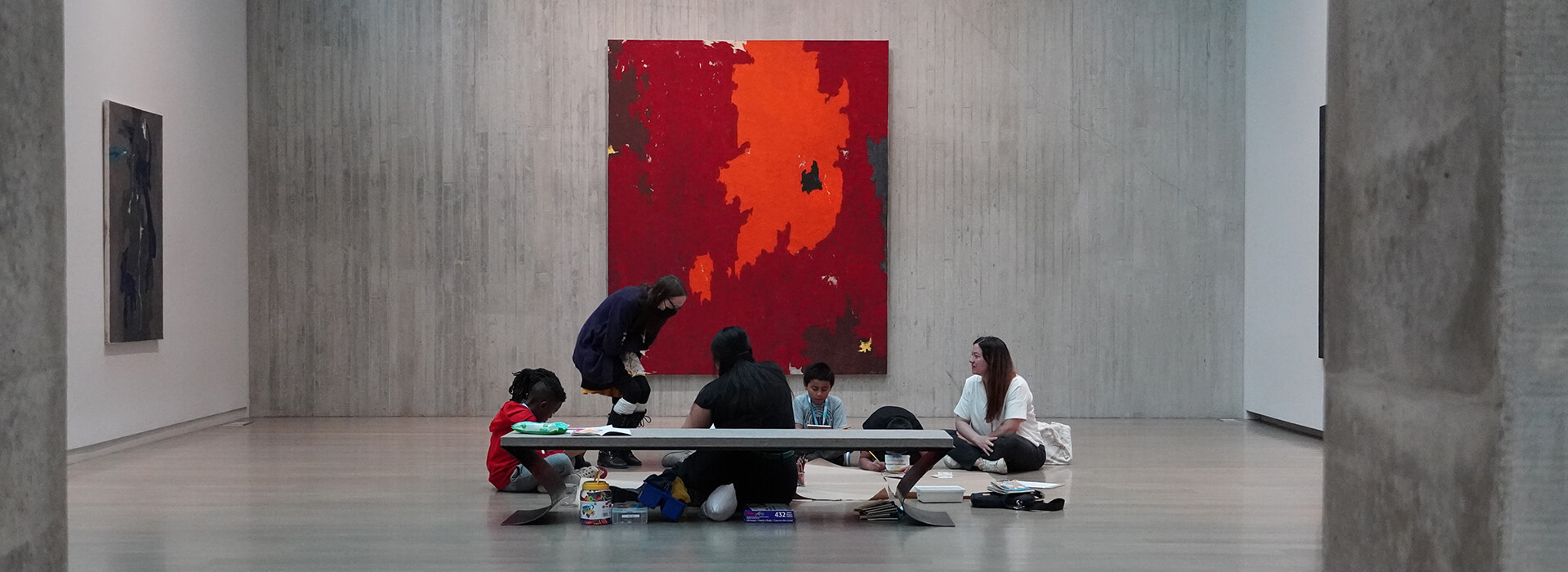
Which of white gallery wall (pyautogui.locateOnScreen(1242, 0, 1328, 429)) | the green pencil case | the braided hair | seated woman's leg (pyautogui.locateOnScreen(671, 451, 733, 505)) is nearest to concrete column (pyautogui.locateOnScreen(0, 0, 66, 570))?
the green pencil case

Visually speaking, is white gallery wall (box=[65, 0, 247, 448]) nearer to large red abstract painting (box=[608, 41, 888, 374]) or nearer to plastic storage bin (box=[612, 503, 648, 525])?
large red abstract painting (box=[608, 41, 888, 374])

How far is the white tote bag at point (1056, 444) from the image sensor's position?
7.92m

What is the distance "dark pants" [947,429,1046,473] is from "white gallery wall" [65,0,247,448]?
5957 mm

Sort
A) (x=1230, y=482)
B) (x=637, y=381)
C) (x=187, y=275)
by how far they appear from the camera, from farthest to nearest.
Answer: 1. (x=187, y=275)
2. (x=637, y=381)
3. (x=1230, y=482)

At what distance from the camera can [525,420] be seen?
6852mm

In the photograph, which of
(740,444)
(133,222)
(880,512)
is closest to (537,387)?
(740,444)

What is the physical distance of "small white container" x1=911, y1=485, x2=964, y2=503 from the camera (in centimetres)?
618

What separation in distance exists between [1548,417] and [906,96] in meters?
9.15

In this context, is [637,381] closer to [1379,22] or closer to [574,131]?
[574,131]

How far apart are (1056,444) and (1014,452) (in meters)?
0.62

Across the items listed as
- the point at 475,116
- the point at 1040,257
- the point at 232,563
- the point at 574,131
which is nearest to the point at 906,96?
the point at 1040,257

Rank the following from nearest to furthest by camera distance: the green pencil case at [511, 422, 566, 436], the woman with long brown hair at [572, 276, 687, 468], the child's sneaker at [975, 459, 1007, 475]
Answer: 1. the green pencil case at [511, 422, 566, 436]
2. the child's sneaker at [975, 459, 1007, 475]
3. the woman with long brown hair at [572, 276, 687, 468]

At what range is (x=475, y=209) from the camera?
11.1m

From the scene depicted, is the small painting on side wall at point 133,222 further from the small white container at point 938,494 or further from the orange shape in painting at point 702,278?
the small white container at point 938,494
